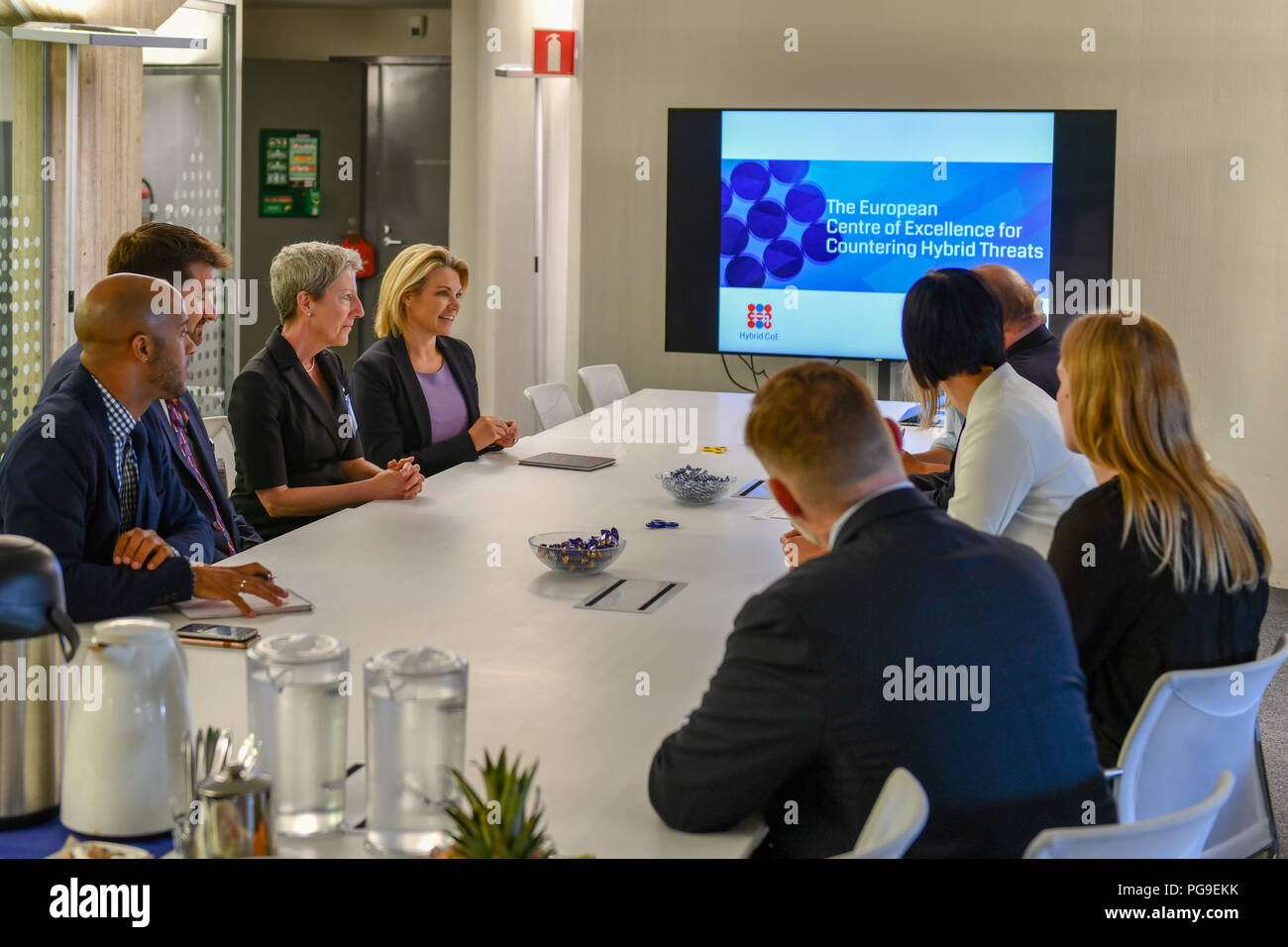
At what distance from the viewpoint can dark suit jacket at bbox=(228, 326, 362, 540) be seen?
363 cm

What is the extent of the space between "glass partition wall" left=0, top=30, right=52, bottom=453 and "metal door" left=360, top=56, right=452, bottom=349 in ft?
12.7

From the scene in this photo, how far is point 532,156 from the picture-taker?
8.05 meters

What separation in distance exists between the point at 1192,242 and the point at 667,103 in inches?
105

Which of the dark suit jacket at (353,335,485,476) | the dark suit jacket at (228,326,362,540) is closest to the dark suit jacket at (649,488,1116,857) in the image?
the dark suit jacket at (228,326,362,540)

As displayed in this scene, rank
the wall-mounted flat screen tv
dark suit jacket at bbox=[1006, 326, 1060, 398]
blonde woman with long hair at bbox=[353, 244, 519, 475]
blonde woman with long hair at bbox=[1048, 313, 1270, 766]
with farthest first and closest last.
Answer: the wall-mounted flat screen tv, blonde woman with long hair at bbox=[353, 244, 519, 475], dark suit jacket at bbox=[1006, 326, 1060, 398], blonde woman with long hair at bbox=[1048, 313, 1270, 766]

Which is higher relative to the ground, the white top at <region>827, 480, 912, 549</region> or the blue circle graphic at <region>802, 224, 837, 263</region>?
the blue circle graphic at <region>802, 224, 837, 263</region>

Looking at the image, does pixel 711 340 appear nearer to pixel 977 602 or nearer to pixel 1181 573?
pixel 1181 573

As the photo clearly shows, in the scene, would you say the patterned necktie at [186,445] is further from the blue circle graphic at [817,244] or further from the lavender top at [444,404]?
the blue circle graphic at [817,244]

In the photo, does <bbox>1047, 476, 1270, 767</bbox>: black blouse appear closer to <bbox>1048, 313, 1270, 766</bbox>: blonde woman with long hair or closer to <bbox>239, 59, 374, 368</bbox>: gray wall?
<bbox>1048, 313, 1270, 766</bbox>: blonde woman with long hair

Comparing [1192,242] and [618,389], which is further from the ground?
[1192,242]

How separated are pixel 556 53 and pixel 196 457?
464 cm

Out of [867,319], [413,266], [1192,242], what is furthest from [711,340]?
[413,266]
